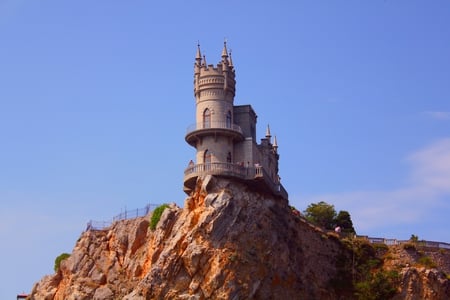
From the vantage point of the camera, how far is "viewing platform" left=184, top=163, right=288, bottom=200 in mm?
77812

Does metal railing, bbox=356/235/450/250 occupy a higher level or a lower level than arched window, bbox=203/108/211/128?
lower

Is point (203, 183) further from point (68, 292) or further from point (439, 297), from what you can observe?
point (439, 297)

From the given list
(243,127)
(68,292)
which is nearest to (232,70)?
(243,127)

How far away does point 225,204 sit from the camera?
75.2 m

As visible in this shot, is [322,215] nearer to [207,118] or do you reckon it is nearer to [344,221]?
[344,221]

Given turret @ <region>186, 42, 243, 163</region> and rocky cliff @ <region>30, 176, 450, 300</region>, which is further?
turret @ <region>186, 42, 243, 163</region>

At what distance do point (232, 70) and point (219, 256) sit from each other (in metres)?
18.6

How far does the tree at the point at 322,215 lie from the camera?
9404 centimetres

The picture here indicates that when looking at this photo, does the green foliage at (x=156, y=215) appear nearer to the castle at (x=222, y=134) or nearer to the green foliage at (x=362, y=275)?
the castle at (x=222, y=134)

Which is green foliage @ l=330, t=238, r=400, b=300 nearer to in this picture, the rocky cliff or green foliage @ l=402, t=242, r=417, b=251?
the rocky cliff

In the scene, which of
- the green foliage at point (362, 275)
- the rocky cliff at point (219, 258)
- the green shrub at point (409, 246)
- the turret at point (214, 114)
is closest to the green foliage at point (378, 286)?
the green foliage at point (362, 275)

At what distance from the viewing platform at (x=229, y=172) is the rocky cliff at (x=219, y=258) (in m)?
0.71

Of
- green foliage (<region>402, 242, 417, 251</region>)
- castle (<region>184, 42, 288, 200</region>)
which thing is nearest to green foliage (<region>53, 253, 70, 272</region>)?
castle (<region>184, 42, 288, 200</region>)

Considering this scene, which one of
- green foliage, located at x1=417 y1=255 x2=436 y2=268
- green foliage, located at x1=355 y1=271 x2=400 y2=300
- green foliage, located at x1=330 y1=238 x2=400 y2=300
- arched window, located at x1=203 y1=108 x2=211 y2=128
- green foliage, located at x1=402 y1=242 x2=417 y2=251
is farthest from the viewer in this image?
green foliage, located at x1=402 y1=242 x2=417 y2=251
